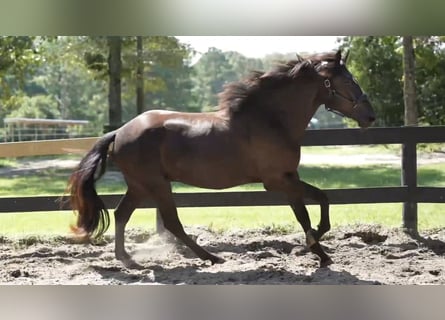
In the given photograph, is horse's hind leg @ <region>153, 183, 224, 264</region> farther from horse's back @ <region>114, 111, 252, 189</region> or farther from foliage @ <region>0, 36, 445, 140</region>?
foliage @ <region>0, 36, 445, 140</region>

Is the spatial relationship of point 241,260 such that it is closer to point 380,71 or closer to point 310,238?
point 310,238

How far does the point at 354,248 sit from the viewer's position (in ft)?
12.7

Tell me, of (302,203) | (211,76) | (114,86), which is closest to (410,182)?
(302,203)

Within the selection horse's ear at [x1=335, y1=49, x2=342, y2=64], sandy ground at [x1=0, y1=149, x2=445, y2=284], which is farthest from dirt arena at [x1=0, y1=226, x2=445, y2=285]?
horse's ear at [x1=335, y1=49, x2=342, y2=64]

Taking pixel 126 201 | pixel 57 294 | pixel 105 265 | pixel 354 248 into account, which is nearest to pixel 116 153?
pixel 126 201

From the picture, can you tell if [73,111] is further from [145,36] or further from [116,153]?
[145,36]

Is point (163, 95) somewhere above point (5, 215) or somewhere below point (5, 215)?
above

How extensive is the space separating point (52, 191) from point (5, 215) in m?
0.32

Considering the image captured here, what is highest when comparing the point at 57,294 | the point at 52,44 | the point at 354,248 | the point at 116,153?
the point at 52,44

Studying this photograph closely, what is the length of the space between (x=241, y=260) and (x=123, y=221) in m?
0.73

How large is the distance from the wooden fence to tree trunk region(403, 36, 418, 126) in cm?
7

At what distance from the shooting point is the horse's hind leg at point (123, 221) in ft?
12.6

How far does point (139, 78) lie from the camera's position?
3936mm

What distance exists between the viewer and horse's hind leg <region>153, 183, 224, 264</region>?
385 centimetres
